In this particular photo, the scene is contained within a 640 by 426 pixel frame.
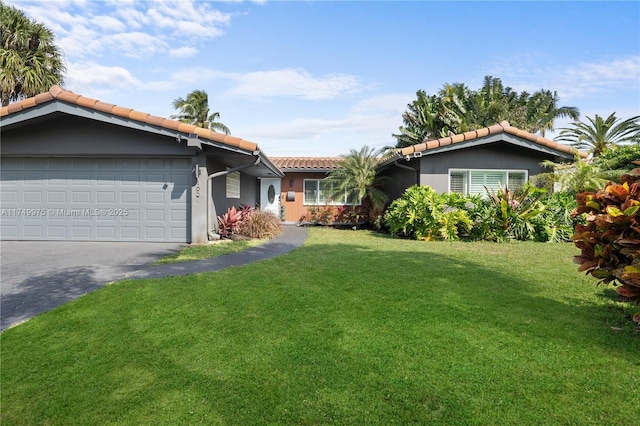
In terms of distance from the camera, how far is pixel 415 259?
688 cm


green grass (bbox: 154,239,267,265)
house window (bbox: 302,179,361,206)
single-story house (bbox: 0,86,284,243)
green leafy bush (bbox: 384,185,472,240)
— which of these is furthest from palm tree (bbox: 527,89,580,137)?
green grass (bbox: 154,239,267,265)

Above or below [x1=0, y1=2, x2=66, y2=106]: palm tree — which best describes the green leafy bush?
below

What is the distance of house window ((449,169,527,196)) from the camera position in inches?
465

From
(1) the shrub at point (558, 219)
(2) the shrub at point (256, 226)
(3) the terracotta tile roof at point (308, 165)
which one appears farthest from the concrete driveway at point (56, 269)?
(1) the shrub at point (558, 219)

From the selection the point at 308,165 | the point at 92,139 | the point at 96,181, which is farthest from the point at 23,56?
the point at 308,165

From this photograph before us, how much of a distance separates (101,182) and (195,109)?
2658 cm

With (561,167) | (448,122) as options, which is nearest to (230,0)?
(561,167)

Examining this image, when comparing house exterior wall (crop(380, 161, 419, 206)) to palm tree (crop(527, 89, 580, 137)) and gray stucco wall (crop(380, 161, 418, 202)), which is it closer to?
gray stucco wall (crop(380, 161, 418, 202))

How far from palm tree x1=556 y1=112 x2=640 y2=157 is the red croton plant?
732 inches

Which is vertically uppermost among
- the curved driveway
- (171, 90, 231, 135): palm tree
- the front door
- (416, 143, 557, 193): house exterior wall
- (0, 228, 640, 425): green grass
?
(171, 90, 231, 135): palm tree

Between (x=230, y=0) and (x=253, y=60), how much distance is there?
4.16m

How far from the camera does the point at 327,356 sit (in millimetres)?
2877

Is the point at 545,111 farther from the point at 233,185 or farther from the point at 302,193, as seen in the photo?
the point at 233,185

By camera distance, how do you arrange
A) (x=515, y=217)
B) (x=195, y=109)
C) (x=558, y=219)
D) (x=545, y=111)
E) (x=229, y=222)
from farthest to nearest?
1. (x=195, y=109)
2. (x=545, y=111)
3. (x=229, y=222)
4. (x=558, y=219)
5. (x=515, y=217)
